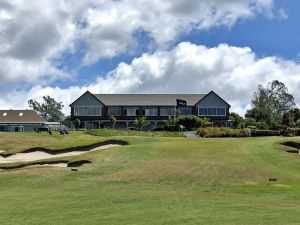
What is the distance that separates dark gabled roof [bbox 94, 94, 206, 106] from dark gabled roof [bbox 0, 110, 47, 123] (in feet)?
59.6

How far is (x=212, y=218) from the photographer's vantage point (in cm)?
1499

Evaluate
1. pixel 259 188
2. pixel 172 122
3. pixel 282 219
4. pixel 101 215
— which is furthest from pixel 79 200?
pixel 172 122

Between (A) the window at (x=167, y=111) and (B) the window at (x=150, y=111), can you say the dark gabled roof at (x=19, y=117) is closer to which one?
(B) the window at (x=150, y=111)

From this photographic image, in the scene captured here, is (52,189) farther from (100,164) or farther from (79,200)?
(100,164)

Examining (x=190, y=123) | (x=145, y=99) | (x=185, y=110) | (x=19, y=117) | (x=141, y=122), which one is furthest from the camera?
(x=19, y=117)

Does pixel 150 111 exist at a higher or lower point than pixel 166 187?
higher

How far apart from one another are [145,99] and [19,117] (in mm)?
29999

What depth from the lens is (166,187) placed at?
26672 mm

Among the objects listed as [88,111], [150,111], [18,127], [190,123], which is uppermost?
[88,111]

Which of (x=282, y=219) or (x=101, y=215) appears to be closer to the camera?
(x=282, y=219)

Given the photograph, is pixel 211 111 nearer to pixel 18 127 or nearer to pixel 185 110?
pixel 185 110

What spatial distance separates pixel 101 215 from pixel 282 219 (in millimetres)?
5384

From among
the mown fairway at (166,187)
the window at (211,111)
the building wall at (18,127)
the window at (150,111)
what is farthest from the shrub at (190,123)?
the building wall at (18,127)

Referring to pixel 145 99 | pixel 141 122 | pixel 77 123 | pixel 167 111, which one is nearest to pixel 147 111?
pixel 145 99
